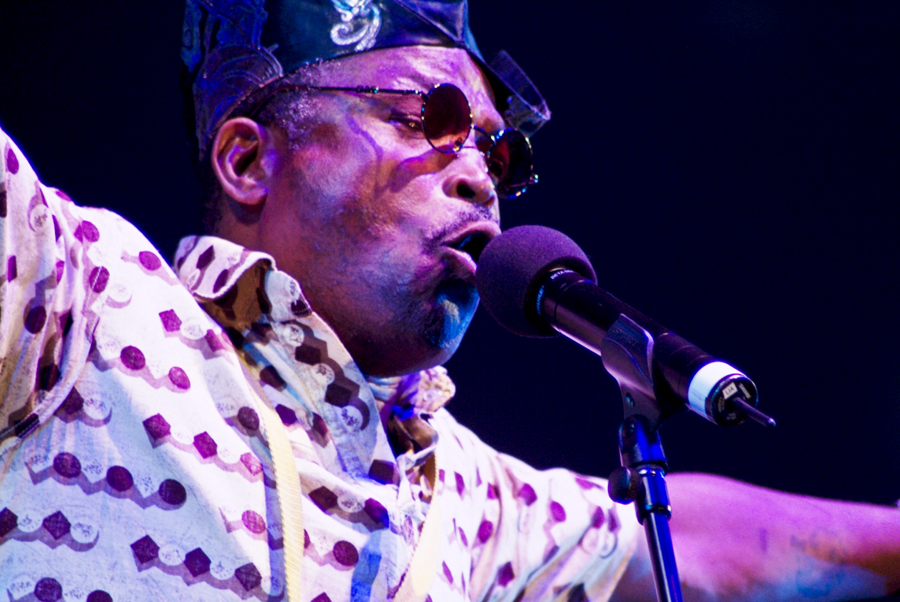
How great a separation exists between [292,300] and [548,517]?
85cm

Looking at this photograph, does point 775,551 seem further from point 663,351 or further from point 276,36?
point 276,36

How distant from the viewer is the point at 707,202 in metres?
2.59

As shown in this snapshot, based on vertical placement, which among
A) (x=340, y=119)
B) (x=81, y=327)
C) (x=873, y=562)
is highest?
(x=340, y=119)

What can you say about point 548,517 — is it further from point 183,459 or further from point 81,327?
point 81,327

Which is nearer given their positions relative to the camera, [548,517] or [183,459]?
[183,459]

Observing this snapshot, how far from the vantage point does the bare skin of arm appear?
6.52ft

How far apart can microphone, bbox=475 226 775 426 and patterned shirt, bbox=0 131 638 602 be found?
15.1 inches

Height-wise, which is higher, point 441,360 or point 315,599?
point 441,360

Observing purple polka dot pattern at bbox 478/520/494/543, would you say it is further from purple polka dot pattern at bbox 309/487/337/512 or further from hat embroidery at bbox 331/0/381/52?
hat embroidery at bbox 331/0/381/52

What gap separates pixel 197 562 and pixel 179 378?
30 centimetres

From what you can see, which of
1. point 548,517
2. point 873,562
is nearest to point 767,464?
point 873,562

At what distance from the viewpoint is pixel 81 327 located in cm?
136

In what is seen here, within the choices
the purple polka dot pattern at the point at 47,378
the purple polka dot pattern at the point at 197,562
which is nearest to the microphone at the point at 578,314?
the purple polka dot pattern at the point at 197,562

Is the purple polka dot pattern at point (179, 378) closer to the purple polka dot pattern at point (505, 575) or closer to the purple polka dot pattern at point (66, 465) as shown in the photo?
the purple polka dot pattern at point (66, 465)
